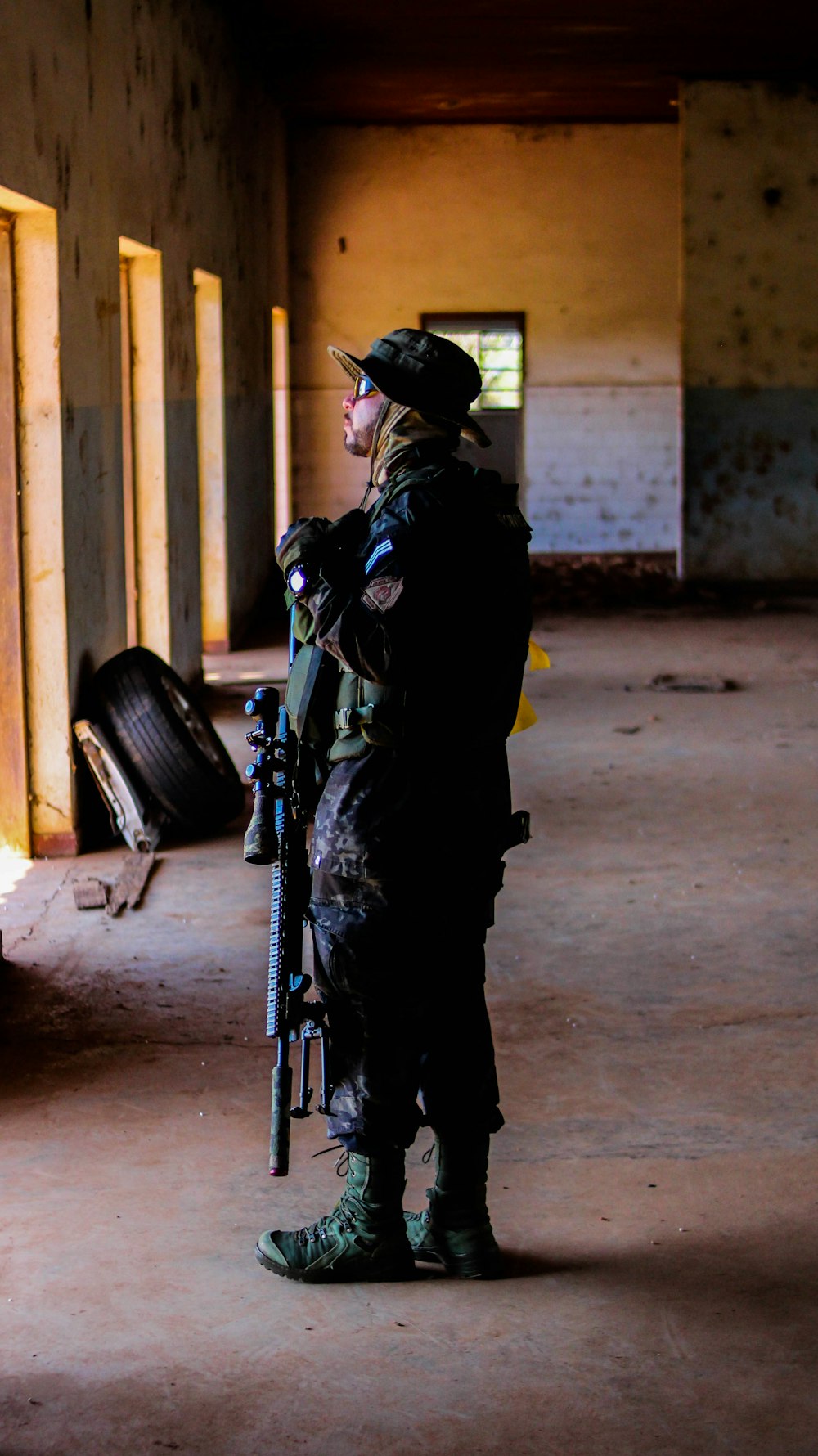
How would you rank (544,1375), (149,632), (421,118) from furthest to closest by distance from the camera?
(421,118) → (149,632) → (544,1375)

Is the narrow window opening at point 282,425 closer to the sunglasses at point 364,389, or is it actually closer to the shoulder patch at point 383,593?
the sunglasses at point 364,389

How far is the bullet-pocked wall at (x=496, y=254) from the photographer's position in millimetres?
14320

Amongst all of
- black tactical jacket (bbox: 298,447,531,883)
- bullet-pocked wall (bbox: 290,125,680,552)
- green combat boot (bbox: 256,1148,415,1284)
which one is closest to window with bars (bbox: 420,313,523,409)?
bullet-pocked wall (bbox: 290,125,680,552)

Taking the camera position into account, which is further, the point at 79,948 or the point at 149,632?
the point at 149,632

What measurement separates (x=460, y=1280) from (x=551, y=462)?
12.9 metres

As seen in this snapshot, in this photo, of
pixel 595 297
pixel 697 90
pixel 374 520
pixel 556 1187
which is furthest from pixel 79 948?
pixel 595 297

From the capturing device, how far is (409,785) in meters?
2.47

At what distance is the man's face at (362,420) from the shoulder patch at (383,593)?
291 mm

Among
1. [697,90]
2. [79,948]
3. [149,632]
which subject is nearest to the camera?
[79,948]

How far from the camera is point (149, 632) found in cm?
762

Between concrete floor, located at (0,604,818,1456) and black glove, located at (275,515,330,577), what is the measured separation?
1.20 meters

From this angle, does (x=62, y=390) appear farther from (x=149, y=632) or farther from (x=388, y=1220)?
(x=388, y=1220)

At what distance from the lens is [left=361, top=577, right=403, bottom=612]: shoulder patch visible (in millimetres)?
2342

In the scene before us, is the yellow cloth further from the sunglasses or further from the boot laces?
the boot laces
